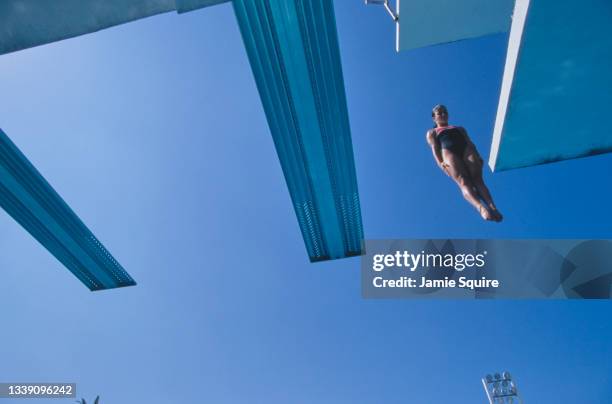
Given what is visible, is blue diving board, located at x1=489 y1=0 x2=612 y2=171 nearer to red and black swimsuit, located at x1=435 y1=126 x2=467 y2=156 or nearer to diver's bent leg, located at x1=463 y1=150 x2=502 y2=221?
red and black swimsuit, located at x1=435 y1=126 x2=467 y2=156

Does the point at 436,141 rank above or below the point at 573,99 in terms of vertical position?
below

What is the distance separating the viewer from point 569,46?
14.8 feet

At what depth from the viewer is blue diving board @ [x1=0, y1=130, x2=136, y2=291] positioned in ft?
23.2

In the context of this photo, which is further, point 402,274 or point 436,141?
point 402,274

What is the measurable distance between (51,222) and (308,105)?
6271mm

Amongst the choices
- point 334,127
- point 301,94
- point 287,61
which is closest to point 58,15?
point 287,61

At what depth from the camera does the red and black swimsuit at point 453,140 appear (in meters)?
4.00

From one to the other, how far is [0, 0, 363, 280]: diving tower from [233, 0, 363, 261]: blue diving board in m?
0.01

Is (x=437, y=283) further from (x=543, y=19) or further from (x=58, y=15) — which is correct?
(x=58, y=15)

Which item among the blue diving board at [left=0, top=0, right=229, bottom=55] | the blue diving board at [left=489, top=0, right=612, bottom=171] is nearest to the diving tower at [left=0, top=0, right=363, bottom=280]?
the blue diving board at [left=0, top=0, right=229, bottom=55]

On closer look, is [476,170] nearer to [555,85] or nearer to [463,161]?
[463,161]

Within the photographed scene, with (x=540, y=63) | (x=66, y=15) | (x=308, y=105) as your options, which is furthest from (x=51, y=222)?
(x=540, y=63)

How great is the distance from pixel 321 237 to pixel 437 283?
2.88 meters

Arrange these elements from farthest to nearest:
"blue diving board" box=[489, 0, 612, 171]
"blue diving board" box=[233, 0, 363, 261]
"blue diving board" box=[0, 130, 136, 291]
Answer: "blue diving board" box=[0, 130, 136, 291]
"blue diving board" box=[233, 0, 363, 261]
"blue diving board" box=[489, 0, 612, 171]
